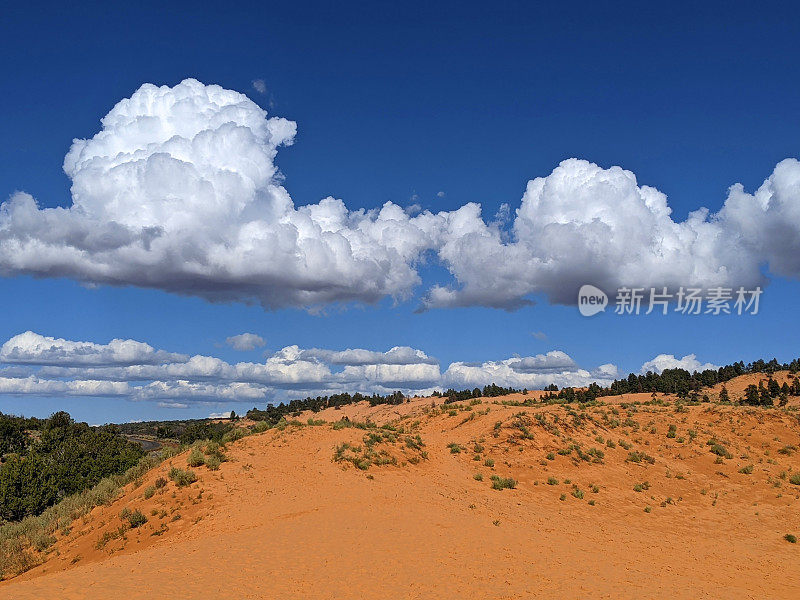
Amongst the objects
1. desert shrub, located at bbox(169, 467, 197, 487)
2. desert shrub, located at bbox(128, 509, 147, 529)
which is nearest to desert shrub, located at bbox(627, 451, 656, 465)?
desert shrub, located at bbox(169, 467, 197, 487)

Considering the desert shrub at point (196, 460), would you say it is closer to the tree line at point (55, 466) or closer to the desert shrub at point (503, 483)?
the tree line at point (55, 466)

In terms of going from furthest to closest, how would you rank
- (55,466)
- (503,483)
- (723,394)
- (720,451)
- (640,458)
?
(723,394)
(720,451)
(640,458)
(55,466)
(503,483)

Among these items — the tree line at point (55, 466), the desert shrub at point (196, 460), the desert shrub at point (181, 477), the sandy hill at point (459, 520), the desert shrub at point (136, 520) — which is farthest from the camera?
the tree line at point (55, 466)

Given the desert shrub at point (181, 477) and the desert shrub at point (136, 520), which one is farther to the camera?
the desert shrub at point (181, 477)

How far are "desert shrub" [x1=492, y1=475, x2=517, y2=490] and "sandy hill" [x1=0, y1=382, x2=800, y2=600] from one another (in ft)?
0.32

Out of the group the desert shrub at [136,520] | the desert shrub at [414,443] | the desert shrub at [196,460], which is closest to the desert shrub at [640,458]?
the desert shrub at [414,443]

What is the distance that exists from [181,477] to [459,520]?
1320 cm

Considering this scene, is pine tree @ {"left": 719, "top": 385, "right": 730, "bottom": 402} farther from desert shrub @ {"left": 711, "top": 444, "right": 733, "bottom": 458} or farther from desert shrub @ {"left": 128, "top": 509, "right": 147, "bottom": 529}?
desert shrub @ {"left": 128, "top": 509, "right": 147, "bottom": 529}

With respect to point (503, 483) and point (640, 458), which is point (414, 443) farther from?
point (640, 458)

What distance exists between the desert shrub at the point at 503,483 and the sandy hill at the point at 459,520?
0.10m

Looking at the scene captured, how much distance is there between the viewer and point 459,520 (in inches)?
882

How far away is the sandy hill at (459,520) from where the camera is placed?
16250 mm

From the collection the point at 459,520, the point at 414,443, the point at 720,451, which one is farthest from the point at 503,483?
the point at 720,451

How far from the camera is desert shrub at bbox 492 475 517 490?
30.0 m
